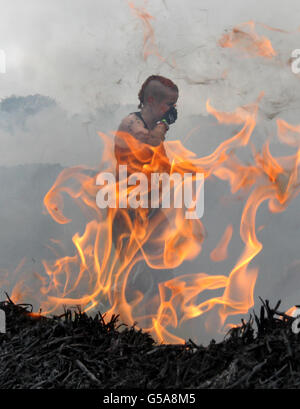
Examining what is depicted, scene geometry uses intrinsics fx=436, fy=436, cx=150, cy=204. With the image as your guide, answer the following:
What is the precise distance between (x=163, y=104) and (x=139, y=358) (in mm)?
5165

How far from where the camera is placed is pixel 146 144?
7.55m

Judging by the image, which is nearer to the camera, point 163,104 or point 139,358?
point 139,358

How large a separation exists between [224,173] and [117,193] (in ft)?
6.39

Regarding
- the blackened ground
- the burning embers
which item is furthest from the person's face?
the blackened ground

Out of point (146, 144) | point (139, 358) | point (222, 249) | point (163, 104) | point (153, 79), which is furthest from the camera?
point (222, 249)

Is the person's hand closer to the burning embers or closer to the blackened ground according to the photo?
the burning embers

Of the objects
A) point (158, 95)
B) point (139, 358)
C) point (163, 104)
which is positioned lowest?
point (139, 358)

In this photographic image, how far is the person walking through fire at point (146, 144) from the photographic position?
7.60 metres

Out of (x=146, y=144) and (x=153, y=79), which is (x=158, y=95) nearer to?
(x=153, y=79)

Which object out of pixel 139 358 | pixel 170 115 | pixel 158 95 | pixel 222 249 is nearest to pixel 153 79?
pixel 158 95

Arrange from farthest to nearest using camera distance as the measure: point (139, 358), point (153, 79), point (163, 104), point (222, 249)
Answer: point (222, 249), point (153, 79), point (163, 104), point (139, 358)

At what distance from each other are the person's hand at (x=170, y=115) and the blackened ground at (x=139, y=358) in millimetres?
4437

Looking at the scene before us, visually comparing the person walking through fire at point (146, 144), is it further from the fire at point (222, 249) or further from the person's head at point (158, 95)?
the fire at point (222, 249)

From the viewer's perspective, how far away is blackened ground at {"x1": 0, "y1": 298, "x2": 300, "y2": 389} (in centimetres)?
313
